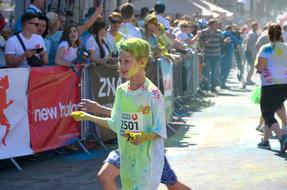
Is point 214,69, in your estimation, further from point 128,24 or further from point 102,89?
point 102,89

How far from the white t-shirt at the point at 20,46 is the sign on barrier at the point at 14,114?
35cm

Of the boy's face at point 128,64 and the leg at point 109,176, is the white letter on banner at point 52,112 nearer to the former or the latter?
the leg at point 109,176

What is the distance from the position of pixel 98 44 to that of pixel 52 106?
174cm

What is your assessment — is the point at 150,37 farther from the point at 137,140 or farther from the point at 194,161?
the point at 137,140

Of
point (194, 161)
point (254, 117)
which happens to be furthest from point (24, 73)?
point (254, 117)

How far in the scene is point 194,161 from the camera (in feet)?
30.1

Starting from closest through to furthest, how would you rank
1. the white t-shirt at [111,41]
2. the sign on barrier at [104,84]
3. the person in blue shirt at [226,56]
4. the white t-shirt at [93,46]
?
the sign on barrier at [104,84] → the white t-shirt at [93,46] → the white t-shirt at [111,41] → the person in blue shirt at [226,56]

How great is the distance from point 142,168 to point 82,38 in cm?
663

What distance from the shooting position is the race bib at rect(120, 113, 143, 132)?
4.97 m

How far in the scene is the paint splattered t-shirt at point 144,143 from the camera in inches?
195

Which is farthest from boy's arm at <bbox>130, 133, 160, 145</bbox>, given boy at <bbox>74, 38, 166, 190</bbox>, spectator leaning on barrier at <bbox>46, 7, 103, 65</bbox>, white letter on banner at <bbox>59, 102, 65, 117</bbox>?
spectator leaning on barrier at <bbox>46, 7, 103, 65</bbox>

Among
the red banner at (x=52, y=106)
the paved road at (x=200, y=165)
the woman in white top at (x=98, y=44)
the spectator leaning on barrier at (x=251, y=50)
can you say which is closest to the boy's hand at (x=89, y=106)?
the paved road at (x=200, y=165)

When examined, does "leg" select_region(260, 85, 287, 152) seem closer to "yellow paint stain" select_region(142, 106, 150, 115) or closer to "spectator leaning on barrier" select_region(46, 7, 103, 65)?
"spectator leaning on barrier" select_region(46, 7, 103, 65)

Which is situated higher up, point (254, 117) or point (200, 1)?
point (200, 1)
